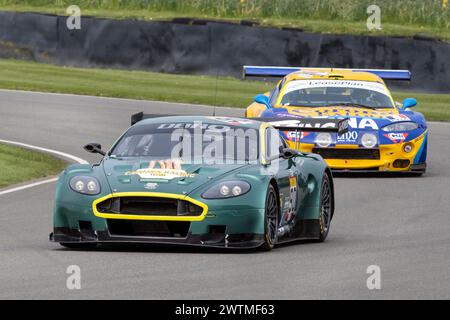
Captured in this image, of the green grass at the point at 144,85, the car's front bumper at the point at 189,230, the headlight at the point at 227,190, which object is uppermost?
the headlight at the point at 227,190

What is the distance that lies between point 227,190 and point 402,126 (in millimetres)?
7599

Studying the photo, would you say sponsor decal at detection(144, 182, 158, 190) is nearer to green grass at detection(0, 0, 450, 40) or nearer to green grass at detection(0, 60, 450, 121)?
green grass at detection(0, 60, 450, 121)

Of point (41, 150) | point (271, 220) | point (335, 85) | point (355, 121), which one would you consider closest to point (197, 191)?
point (271, 220)

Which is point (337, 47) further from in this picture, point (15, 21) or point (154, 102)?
point (15, 21)

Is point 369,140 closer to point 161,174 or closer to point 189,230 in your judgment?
point 161,174

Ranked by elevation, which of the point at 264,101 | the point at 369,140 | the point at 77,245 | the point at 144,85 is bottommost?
the point at 144,85

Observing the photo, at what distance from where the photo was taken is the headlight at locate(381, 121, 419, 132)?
1780 cm

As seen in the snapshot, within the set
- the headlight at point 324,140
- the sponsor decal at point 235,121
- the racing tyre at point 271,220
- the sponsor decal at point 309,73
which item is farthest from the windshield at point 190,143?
the sponsor decal at point 309,73

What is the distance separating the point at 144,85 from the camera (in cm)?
3027

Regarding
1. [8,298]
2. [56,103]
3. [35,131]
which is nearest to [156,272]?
[8,298]

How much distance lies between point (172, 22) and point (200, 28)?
0.81m

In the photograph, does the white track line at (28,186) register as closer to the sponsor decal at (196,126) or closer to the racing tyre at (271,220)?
the sponsor decal at (196,126)

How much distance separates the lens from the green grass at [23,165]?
54.3ft

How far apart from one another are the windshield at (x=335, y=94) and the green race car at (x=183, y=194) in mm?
6714
